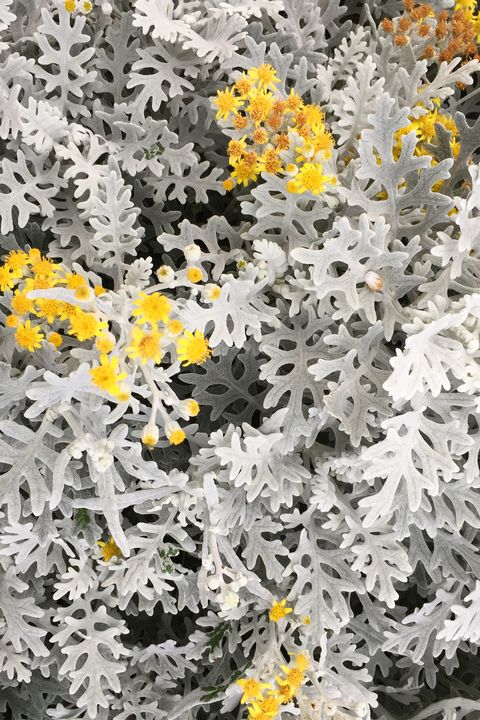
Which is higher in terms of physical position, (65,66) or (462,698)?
(65,66)

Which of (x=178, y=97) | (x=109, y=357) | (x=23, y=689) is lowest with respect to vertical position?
(x=23, y=689)

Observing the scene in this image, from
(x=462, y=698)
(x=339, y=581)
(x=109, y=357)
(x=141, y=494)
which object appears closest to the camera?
(x=109, y=357)

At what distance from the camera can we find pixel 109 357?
3.24 ft

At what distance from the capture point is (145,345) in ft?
3.02

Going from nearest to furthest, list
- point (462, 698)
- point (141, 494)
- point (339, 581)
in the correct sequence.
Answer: point (141, 494) → point (339, 581) → point (462, 698)

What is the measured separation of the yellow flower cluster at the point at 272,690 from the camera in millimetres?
1168

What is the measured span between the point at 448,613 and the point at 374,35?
3.72 feet

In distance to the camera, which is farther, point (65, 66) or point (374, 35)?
point (374, 35)

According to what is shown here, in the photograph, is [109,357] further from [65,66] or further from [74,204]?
[65,66]

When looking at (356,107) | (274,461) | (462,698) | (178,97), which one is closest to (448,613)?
(462,698)

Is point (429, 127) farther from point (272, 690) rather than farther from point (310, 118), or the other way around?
point (272, 690)

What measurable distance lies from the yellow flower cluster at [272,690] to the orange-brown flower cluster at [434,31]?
3.62 feet

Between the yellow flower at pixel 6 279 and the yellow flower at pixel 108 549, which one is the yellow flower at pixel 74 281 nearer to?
the yellow flower at pixel 6 279

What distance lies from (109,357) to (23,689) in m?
0.80
